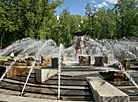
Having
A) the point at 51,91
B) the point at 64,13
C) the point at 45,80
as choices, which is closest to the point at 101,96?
the point at 51,91

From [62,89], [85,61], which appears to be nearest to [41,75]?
[62,89]

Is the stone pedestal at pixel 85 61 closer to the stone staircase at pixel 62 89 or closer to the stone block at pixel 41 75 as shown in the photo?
the stone staircase at pixel 62 89

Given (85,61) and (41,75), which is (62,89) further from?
(85,61)

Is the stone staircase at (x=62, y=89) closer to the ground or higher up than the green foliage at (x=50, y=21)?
closer to the ground

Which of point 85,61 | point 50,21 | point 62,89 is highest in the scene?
point 50,21

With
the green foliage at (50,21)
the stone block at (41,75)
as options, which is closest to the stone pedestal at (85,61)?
the stone block at (41,75)

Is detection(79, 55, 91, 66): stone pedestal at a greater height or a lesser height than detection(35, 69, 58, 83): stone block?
greater

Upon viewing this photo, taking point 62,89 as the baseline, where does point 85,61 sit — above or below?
above

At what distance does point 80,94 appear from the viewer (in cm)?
407

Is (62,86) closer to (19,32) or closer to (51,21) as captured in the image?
(19,32)

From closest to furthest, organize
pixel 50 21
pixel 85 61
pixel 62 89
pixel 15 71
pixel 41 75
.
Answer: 1. pixel 62 89
2. pixel 41 75
3. pixel 15 71
4. pixel 85 61
5. pixel 50 21

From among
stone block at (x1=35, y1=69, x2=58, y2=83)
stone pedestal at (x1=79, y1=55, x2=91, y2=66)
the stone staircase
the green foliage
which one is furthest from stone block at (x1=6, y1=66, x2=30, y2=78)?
the green foliage

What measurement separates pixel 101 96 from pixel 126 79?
3199mm

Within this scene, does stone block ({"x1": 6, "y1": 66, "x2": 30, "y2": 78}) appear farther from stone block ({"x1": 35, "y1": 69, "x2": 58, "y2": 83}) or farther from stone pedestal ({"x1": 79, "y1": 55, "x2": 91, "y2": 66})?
stone pedestal ({"x1": 79, "y1": 55, "x2": 91, "y2": 66})
